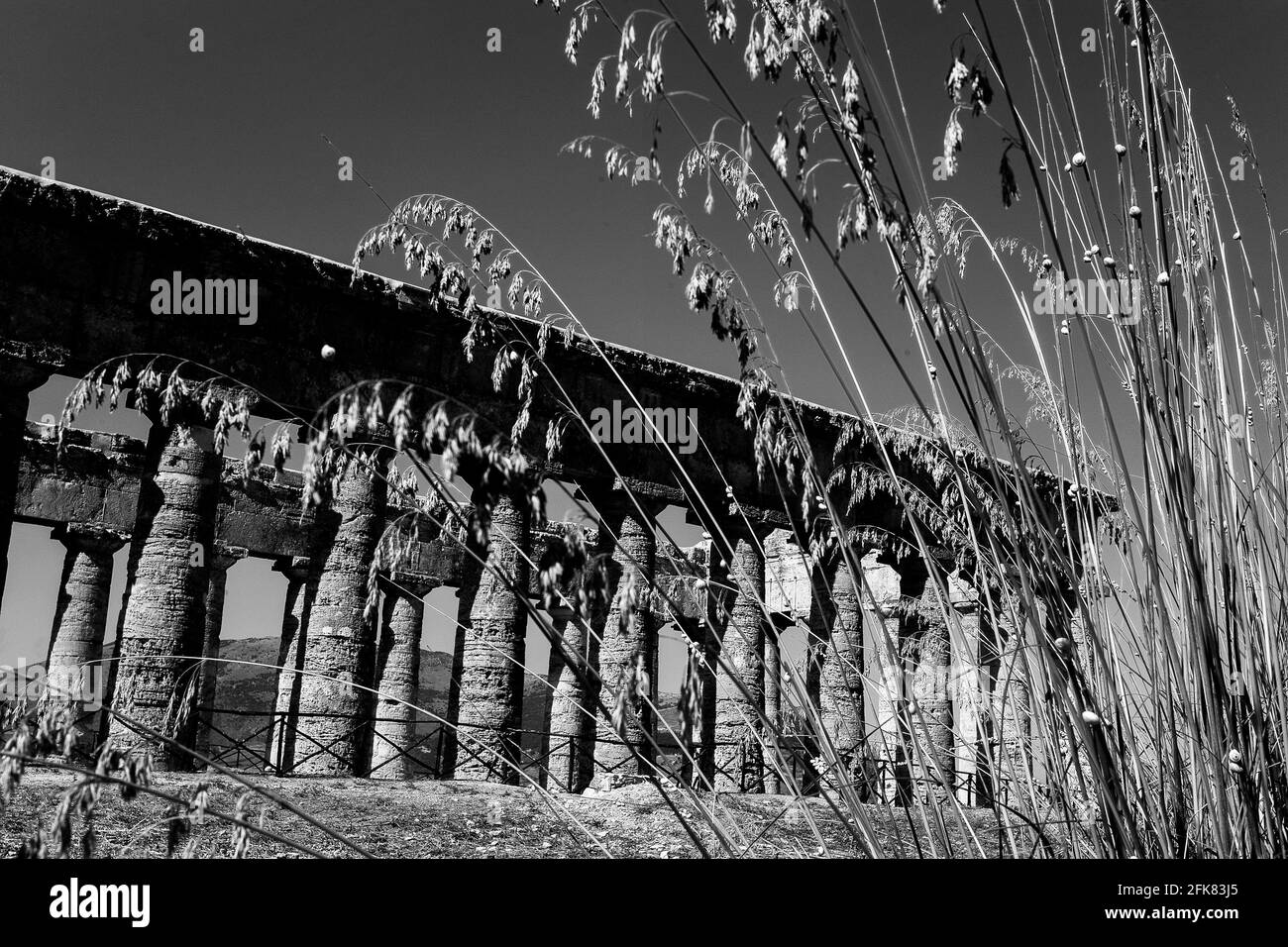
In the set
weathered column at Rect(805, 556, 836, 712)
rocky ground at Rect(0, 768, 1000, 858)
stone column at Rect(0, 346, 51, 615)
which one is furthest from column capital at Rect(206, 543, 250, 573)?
weathered column at Rect(805, 556, 836, 712)

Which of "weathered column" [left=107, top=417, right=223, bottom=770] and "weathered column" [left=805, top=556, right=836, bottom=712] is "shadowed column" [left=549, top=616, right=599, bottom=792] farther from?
"weathered column" [left=805, top=556, right=836, bottom=712]

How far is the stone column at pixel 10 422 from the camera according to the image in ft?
31.4

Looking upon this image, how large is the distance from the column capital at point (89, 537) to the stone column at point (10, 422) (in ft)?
30.5

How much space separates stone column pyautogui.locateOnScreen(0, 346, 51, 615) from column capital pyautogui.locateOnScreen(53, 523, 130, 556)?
9.31 m

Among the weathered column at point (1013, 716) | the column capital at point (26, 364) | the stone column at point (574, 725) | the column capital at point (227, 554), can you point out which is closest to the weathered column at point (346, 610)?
the stone column at point (574, 725)

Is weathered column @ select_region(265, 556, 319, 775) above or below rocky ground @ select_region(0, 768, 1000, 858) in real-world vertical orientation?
above

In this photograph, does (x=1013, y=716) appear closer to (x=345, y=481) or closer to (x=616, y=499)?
(x=345, y=481)

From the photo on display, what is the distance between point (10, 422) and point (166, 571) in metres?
2.30

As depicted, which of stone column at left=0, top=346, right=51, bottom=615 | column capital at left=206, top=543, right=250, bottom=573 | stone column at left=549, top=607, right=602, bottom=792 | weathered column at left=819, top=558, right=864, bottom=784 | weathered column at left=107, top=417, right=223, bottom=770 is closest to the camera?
weathered column at left=819, top=558, right=864, bottom=784

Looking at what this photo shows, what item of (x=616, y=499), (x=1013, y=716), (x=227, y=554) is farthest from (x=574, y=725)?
(x=1013, y=716)

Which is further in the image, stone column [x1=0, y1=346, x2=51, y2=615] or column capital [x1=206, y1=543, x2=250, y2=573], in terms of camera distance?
column capital [x1=206, y1=543, x2=250, y2=573]

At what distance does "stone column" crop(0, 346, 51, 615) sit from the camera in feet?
31.4
